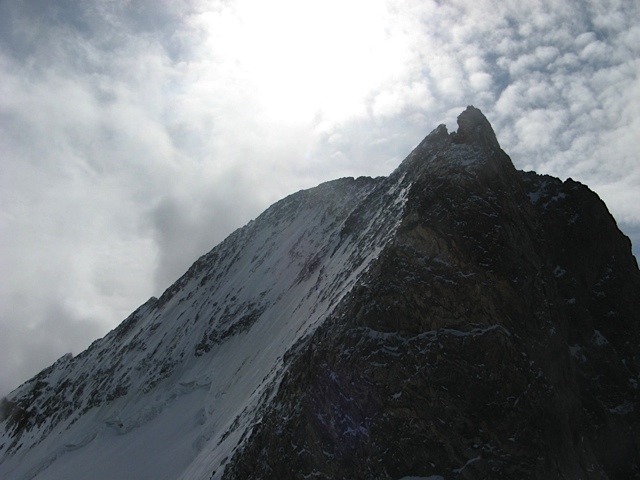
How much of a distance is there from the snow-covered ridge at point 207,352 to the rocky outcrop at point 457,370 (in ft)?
10.1

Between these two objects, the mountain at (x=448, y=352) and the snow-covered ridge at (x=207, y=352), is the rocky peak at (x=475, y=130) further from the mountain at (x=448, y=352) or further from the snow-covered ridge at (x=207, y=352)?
the snow-covered ridge at (x=207, y=352)

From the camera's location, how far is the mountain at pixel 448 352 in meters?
18.5

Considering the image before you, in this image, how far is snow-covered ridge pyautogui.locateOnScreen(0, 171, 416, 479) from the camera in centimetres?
3028

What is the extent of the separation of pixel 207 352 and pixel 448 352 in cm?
3166

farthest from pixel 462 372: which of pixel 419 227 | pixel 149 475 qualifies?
pixel 149 475

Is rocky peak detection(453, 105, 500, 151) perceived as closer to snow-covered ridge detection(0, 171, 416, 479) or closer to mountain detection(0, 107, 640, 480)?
mountain detection(0, 107, 640, 480)

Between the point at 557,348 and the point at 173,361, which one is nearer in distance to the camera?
the point at 557,348

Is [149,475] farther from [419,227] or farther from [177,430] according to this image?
[419,227]

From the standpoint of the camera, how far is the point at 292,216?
A: 59.4 metres

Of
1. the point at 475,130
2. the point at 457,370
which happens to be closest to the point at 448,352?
the point at 457,370

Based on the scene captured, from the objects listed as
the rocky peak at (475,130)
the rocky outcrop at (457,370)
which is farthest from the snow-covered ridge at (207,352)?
the rocky peak at (475,130)

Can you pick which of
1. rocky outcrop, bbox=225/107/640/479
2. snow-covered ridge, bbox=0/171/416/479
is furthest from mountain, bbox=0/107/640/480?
snow-covered ridge, bbox=0/171/416/479

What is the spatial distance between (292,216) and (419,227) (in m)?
38.9

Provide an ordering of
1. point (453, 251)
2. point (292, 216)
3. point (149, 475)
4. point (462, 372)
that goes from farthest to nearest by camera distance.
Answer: point (292, 216)
point (149, 475)
point (453, 251)
point (462, 372)
